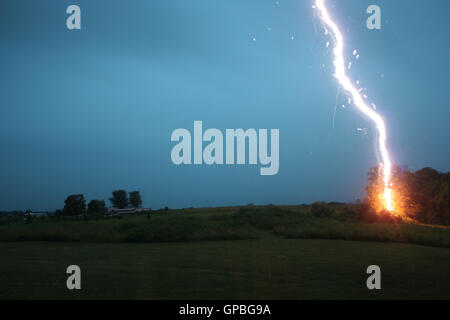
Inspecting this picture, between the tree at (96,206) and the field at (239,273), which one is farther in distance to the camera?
the tree at (96,206)

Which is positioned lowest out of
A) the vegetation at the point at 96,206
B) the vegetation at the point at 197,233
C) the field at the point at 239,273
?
the vegetation at the point at 96,206

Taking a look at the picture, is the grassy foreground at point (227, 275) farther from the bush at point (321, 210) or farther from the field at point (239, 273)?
the bush at point (321, 210)

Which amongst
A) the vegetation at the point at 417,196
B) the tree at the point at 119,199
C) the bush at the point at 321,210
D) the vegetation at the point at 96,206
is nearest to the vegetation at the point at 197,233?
the bush at the point at 321,210

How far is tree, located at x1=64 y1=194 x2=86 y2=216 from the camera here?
42.9m

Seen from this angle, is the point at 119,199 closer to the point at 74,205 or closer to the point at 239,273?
the point at 74,205

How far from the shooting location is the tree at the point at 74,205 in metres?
42.9

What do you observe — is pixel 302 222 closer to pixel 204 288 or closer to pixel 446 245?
pixel 446 245

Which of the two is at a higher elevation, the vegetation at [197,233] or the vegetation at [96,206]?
the vegetation at [197,233]

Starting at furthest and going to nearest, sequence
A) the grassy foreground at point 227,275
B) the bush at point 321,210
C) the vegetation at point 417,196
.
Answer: the vegetation at point 417,196 < the bush at point 321,210 < the grassy foreground at point 227,275

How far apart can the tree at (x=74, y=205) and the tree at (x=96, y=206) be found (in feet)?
2.29

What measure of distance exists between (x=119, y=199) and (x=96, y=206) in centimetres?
1006

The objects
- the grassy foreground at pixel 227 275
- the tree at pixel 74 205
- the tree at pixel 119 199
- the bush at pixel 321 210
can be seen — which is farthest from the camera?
the tree at pixel 119 199

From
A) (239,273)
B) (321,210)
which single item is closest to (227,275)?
(239,273)

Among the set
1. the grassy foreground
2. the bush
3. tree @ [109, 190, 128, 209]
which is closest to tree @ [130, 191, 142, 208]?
tree @ [109, 190, 128, 209]
